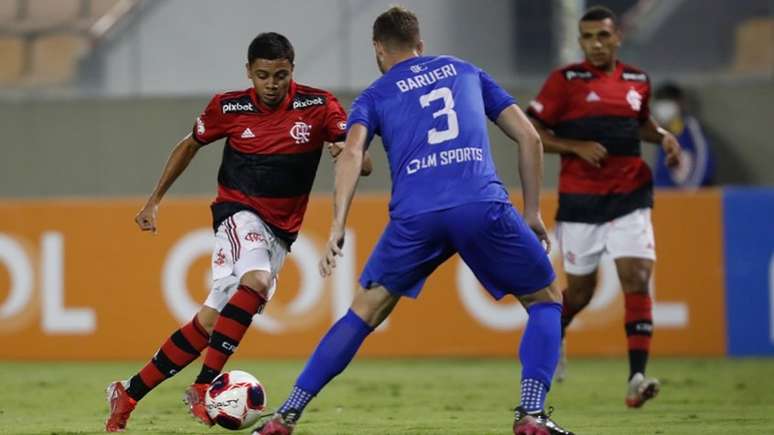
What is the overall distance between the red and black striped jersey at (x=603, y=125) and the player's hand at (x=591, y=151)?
154mm

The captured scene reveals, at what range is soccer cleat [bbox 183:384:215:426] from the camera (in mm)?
7246

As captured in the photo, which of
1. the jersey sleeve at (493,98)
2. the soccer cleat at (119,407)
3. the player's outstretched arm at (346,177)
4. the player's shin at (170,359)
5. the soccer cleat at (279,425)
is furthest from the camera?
the player's shin at (170,359)

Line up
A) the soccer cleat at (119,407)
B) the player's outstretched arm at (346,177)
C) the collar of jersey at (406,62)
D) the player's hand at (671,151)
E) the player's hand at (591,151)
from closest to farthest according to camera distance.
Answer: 1. the player's outstretched arm at (346,177)
2. the collar of jersey at (406,62)
3. the soccer cleat at (119,407)
4. the player's hand at (591,151)
5. the player's hand at (671,151)

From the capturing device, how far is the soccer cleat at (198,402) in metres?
7.25

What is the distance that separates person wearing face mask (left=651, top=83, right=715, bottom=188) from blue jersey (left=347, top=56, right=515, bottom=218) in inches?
334

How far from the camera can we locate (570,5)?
15.1 metres

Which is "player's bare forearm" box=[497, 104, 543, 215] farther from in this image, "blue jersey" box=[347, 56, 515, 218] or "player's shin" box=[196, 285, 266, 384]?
"player's shin" box=[196, 285, 266, 384]

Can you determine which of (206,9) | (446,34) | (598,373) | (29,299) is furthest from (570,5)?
(29,299)

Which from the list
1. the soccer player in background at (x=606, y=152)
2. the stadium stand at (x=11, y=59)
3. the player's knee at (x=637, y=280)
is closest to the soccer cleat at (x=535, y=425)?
the soccer player in background at (x=606, y=152)

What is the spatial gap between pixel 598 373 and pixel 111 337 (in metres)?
4.27

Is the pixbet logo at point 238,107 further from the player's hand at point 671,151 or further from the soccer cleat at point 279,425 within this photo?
the player's hand at point 671,151

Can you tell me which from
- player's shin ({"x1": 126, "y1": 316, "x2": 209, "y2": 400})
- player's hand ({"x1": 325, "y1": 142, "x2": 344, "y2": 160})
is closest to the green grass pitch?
player's shin ({"x1": 126, "y1": 316, "x2": 209, "y2": 400})

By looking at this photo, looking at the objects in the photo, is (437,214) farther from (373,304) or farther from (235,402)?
(235,402)

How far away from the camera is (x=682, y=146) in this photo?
49.0ft
